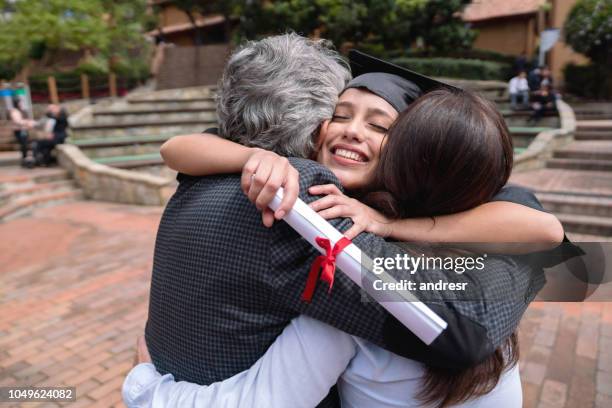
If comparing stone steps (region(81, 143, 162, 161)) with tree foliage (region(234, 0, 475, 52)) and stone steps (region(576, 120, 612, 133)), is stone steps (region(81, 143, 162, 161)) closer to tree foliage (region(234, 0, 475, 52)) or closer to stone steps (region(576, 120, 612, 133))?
tree foliage (region(234, 0, 475, 52))

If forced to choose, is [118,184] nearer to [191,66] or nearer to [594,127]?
[594,127]

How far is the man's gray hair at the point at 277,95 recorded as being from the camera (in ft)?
3.86

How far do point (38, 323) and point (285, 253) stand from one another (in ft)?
12.1

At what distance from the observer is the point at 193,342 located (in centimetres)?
114

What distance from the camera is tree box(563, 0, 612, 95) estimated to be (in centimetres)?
1143

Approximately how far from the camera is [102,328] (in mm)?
3670

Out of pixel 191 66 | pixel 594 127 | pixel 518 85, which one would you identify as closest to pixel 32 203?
pixel 518 85

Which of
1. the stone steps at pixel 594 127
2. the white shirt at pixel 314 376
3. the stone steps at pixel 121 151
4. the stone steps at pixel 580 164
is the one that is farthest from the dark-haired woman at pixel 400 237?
the stone steps at pixel 594 127

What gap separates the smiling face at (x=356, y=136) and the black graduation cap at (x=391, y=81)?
0.02 meters

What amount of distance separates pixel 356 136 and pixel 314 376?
2.28 feet

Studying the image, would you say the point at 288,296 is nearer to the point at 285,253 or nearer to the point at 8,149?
the point at 285,253

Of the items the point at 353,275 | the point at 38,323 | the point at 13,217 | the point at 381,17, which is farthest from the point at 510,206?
the point at 381,17

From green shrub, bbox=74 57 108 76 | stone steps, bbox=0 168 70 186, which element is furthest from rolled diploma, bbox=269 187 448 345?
green shrub, bbox=74 57 108 76

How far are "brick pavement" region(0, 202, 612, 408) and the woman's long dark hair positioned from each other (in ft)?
6.33
